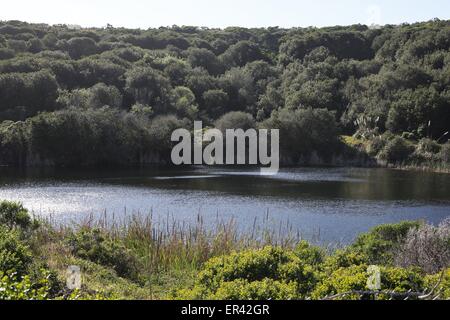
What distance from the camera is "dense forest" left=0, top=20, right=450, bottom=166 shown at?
61.6 meters

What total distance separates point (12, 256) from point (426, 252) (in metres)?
9.01

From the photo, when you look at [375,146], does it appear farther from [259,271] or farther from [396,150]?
[259,271]

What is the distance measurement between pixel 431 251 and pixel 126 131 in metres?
52.4

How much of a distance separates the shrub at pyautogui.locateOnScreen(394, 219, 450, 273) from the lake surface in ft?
26.7

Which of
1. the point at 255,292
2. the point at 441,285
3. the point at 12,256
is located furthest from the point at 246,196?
the point at 255,292

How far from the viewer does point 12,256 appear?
9.80 m

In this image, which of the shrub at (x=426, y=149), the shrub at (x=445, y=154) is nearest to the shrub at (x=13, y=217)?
the shrub at (x=445, y=154)

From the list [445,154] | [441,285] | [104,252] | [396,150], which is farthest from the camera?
[396,150]

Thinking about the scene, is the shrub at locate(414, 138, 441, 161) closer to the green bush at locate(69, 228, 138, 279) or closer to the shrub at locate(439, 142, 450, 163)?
the shrub at locate(439, 142, 450, 163)

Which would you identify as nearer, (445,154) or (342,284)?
(342,284)

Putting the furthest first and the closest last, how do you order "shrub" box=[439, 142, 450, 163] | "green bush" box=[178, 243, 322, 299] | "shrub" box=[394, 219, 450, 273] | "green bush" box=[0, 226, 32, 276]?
1. "shrub" box=[439, 142, 450, 163]
2. "shrub" box=[394, 219, 450, 273]
3. "green bush" box=[0, 226, 32, 276]
4. "green bush" box=[178, 243, 322, 299]

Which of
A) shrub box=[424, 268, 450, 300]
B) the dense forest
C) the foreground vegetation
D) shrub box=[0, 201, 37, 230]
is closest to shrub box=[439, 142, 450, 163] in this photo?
the dense forest

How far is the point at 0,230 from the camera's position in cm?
1159
